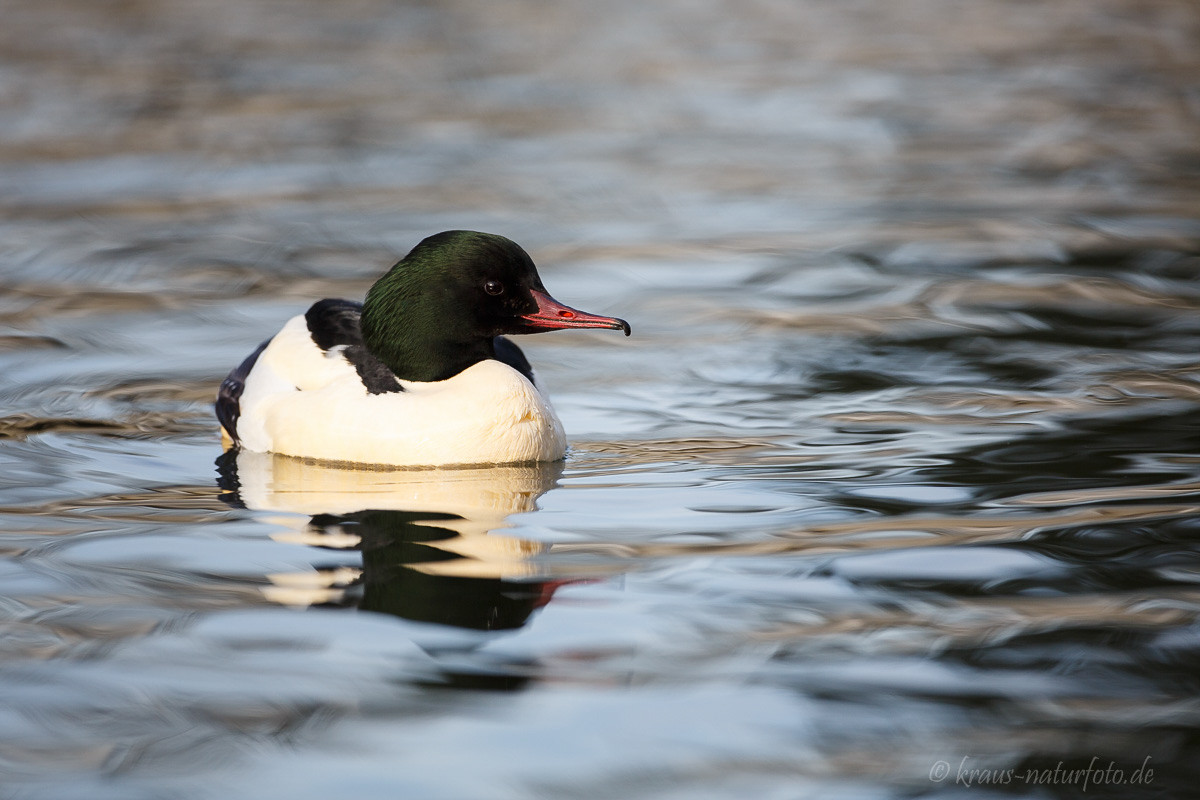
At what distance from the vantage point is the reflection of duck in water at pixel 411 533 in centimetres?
462

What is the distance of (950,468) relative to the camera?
603 centimetres

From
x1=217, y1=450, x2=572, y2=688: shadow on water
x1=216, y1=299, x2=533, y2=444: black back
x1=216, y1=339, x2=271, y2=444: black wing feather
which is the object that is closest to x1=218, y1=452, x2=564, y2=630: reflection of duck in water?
x1=217, y1=450, x2=572, y2=688: shadow on water

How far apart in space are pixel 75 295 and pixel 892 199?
556 cm

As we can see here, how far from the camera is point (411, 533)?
17.5ft

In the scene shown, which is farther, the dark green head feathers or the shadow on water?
the dark green head feathers

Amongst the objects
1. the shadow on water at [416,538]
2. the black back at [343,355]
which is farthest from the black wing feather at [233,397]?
the shadow on water at [416,538]

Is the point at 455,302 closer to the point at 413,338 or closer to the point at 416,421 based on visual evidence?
the point at 413,338

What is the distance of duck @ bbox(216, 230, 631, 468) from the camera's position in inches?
243

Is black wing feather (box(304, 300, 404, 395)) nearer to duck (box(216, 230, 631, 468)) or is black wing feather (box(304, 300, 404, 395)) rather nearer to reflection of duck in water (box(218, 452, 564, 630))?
duck (box(216, 230, 631, 468))

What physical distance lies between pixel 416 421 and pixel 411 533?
94cm

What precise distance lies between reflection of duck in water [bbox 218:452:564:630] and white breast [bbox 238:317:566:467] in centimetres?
7

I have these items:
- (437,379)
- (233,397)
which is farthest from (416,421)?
(233,397)

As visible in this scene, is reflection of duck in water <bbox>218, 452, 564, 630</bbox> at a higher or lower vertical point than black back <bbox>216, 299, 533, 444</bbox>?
lower

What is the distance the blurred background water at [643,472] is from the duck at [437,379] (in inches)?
6.0
